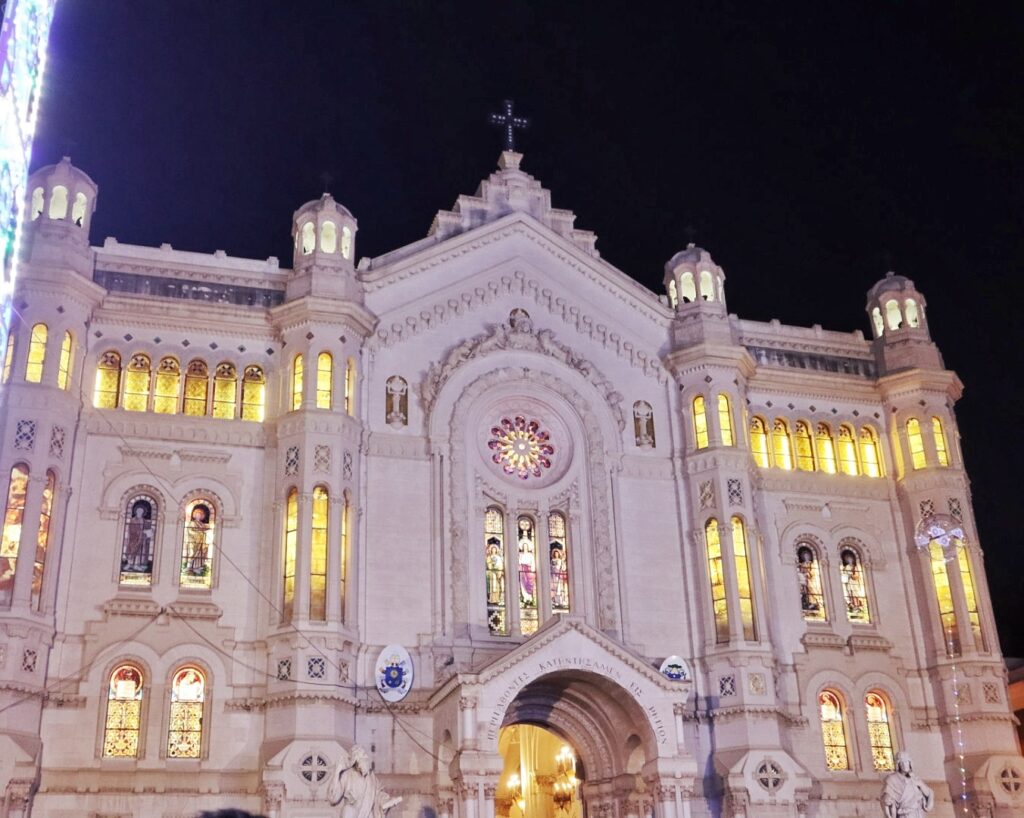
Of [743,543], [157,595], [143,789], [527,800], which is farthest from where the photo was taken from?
[527,800]

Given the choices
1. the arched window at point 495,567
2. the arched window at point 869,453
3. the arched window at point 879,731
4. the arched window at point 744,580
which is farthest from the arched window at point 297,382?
the arched window at point 879,731

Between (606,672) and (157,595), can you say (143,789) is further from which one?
(606,672)

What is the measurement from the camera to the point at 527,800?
150 feet

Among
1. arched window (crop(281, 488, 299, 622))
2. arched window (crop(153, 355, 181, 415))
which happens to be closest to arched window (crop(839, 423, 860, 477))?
arched window (crop(281, 488, 299, 622))

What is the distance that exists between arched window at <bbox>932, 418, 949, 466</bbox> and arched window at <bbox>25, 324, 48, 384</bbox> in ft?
91.0

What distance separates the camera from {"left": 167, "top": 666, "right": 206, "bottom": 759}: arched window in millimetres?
32375

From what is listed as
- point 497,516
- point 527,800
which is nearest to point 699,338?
point 497,516

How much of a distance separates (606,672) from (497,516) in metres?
6.25

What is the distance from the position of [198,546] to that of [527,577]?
31.1 ft

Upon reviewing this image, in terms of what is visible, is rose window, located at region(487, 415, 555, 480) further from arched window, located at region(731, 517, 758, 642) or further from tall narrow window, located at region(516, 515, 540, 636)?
arched window, located at region(731, 517, 758, 642)

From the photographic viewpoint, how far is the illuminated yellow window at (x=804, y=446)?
1643 inches

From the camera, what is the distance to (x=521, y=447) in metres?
38.8

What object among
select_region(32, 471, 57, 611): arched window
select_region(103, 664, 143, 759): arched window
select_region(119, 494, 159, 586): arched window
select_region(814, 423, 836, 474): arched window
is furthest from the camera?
select_region(814, 423, 836, 474): arched window

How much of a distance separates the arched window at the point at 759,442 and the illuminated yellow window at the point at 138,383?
1905 centimetres
